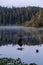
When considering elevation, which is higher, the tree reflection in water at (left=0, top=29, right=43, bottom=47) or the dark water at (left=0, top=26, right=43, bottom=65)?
the dark water at (left=0, top=26, right=43, bottom=65)

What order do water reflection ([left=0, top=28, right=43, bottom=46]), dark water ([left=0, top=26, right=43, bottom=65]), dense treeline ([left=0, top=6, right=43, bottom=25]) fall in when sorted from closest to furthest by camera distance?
1. dark water ([left=0, top=26, right=43, bottom=65])
2. water reflection ([left=0, top=28, right=43, bottom=46])
3. dense treeline ([left=0, top=6, right=43, bottom=25])

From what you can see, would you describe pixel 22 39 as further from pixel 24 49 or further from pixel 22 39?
pixel 24 49

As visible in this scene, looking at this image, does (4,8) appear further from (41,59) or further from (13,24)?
(41,59)

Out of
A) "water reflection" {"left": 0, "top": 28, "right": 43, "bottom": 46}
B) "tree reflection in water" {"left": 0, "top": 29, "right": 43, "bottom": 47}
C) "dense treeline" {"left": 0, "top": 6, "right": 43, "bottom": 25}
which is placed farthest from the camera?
"dense treeline" {"left": 0, "top": 6, "right": 43, "bottom": 25}

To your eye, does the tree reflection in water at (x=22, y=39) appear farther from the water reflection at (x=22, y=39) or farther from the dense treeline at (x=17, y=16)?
the dense treeline at (x=17, y=16)

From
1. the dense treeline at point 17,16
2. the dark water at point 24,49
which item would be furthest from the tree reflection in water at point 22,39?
the dense treeline at point 17,16

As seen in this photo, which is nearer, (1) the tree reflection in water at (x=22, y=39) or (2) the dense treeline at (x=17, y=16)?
(1) the tree reflection in water at (x=22, y=39)

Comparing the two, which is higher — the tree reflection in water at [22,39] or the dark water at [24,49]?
the dark water at [24,49]

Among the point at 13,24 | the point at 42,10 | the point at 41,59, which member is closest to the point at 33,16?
the point at 42,10

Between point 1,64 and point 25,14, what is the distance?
279 ft

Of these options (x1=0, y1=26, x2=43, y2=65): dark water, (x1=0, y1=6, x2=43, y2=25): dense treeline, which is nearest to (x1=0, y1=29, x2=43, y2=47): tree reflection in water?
(x1=0, y1=26, x2=43, y2=65): dark water

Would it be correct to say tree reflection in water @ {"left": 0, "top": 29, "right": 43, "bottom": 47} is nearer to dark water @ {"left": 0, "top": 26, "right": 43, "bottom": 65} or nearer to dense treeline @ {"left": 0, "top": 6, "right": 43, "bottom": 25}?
dark water @ {"left": 0, "top": 26, "right": 43, "bottom": 65}

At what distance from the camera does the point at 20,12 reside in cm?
10012

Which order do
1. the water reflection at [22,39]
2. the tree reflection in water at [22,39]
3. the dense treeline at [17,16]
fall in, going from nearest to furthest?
1. the tree reflection in water at [22,39]
2. the water reflection at [22,39]
3. the dense treeline at [17,16]
